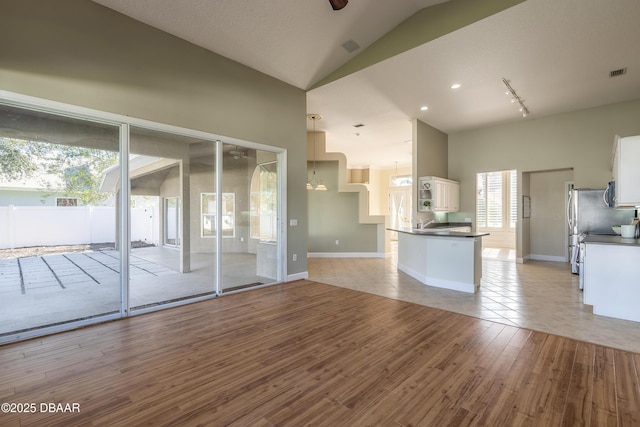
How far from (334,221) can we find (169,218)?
487 centimetres

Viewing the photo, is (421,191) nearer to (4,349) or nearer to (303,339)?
(303,339)

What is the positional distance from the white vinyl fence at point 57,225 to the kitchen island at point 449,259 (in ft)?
14.7

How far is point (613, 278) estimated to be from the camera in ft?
11.0

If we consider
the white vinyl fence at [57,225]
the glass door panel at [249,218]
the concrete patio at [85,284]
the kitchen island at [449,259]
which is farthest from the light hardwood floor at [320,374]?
the glass door panel at [249,218]

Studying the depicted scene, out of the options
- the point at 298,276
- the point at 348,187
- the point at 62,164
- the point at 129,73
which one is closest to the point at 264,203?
the point at 298,276

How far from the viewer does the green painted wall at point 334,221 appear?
329 inches

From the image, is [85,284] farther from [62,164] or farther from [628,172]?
[628,172]

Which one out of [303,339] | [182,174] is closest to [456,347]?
[303,339]

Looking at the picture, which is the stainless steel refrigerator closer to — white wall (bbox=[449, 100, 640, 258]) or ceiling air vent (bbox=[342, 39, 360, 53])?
white wall (bbox=[449, 100, 640, 258])

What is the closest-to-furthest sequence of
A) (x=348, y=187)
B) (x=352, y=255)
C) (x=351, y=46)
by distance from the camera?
1. (x=351, y=46)
2. (x=348, y=187)
3. (x=352, y=255)

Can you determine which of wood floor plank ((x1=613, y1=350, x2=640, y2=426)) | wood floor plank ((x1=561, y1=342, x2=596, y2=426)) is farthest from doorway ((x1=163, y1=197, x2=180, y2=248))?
wood floor plank ((x1=613, y1=350, x2=640, y2=426))

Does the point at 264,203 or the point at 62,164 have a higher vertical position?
the point at 62,164

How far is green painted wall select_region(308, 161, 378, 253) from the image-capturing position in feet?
27.5

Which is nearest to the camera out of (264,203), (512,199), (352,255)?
(264,203)
